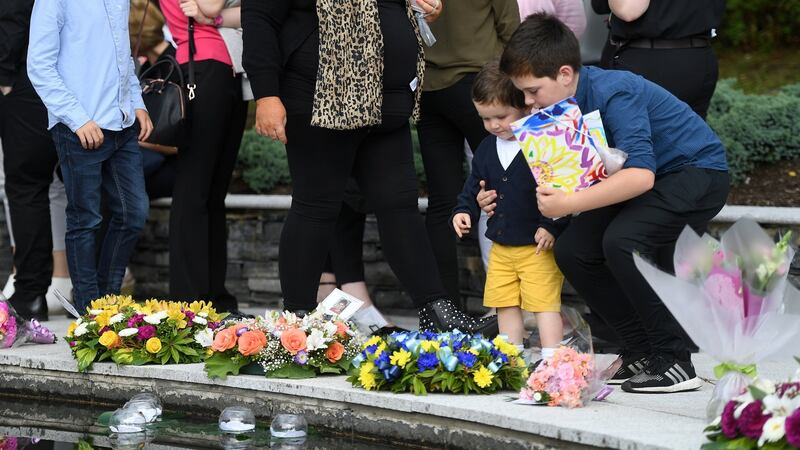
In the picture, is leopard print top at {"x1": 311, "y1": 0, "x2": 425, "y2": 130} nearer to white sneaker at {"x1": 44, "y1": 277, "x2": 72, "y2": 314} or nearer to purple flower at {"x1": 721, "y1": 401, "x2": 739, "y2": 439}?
purple flower at {"x1": 721, "y1": 401, "x2": 739, "y2": 439}

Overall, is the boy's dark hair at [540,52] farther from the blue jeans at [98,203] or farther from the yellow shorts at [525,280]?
the blue jeans at [98,203]

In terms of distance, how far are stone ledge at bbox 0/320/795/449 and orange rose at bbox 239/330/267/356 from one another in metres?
0.09

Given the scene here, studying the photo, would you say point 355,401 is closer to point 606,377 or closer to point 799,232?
point 606,377

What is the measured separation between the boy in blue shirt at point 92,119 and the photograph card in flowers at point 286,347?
44.7 inches

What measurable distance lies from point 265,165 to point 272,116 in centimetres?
274

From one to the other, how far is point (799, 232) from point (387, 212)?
1.75 meters

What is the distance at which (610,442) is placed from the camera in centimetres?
347

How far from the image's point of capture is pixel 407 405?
13.3 feet

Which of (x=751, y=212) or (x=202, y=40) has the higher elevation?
(x=202, y=40)

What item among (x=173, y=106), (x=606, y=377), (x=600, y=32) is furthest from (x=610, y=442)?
(x=600, y=32)

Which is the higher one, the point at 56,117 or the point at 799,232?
the point at 56,117

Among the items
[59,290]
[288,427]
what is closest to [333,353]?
[288,427]

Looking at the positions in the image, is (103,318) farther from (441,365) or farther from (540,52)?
(540,52)

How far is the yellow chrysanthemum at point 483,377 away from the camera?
4129 mm
